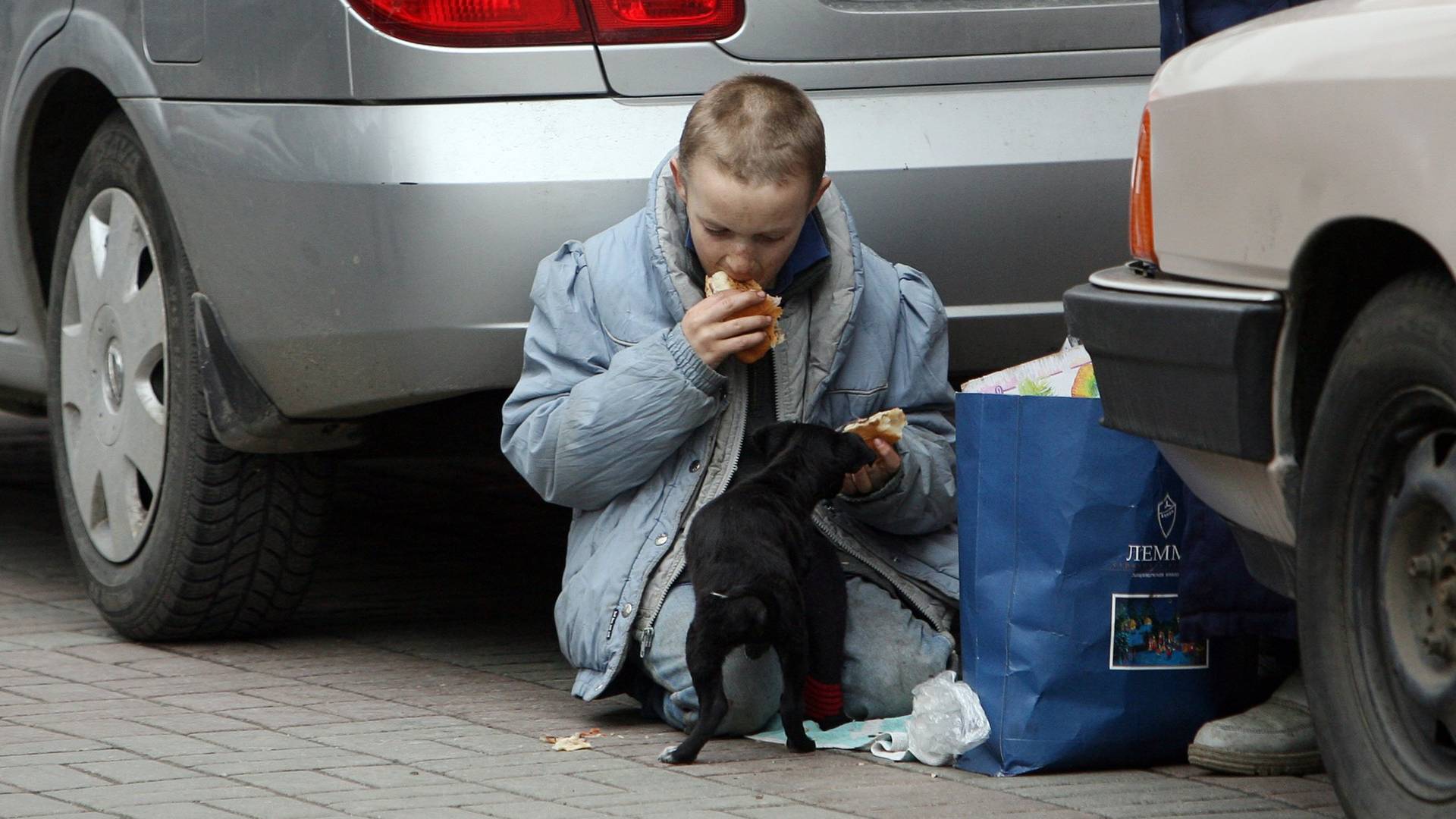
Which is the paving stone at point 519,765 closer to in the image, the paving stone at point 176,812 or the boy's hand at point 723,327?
the paving stone at point 176,812

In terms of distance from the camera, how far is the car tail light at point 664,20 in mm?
3666

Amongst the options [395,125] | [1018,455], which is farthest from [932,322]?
[395,125]

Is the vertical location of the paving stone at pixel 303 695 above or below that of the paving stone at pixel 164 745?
above

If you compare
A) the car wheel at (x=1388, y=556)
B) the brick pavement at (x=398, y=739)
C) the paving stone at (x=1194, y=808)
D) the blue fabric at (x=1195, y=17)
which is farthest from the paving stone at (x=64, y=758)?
the blue fabric at (x=1195, y=17)

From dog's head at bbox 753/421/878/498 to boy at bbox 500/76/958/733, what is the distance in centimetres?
11

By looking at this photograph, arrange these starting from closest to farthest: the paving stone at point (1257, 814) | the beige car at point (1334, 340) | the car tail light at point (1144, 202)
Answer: the beige car at point (1334, 340)
the car tail light at point (1144, 202)
the paving stone at point (1257, 814)

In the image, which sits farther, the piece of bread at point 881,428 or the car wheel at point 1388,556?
the piece of bread at point 881,428

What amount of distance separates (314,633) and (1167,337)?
7.98 ft

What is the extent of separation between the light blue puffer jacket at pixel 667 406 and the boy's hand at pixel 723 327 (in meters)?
0.03

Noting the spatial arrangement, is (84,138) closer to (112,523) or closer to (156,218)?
(156,218)

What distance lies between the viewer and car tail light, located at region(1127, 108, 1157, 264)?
300 cm

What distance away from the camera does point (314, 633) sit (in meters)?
4.66

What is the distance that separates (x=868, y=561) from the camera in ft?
12.8

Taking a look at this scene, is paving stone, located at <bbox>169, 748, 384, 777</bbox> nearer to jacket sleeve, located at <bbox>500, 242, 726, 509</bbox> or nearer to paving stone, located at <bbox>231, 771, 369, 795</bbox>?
paving stone, located at <bbox>231, 771, 369, 795</bbox>
